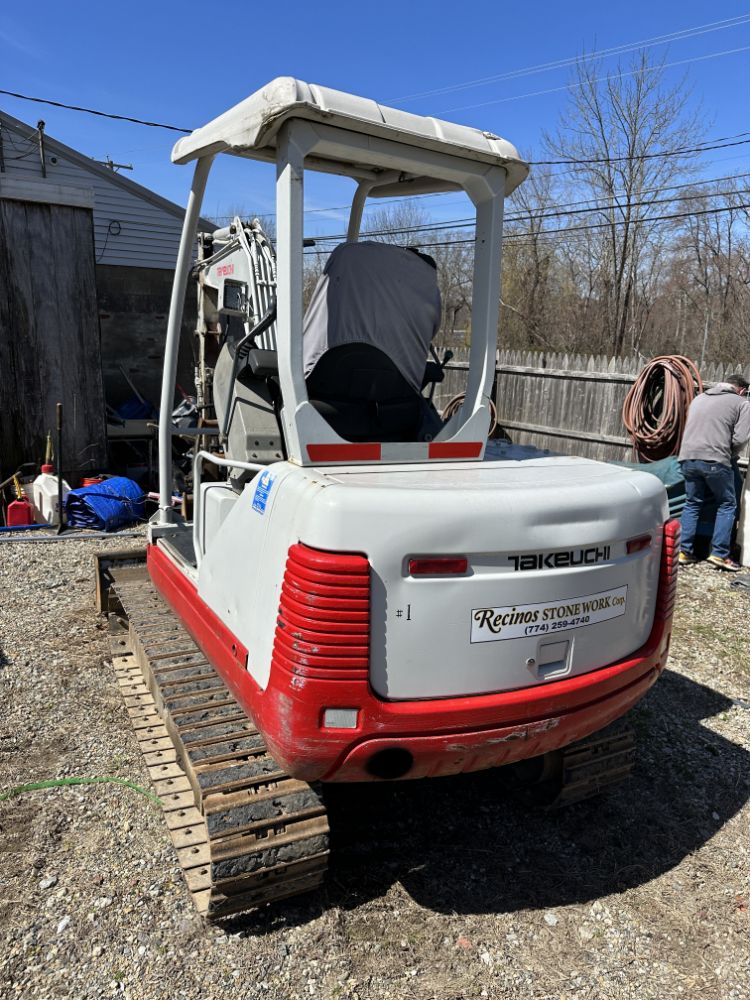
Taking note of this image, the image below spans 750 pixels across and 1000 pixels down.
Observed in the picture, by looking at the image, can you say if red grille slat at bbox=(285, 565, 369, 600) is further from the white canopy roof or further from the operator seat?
the white canopy roof

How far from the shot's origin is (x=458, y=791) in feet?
12.8

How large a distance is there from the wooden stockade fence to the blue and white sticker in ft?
27.2

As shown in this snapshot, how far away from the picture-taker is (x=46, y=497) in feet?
30.6

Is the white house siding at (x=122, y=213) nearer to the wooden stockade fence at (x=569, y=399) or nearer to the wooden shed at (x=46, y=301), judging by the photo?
the wooden shed at (x=46, y=301)

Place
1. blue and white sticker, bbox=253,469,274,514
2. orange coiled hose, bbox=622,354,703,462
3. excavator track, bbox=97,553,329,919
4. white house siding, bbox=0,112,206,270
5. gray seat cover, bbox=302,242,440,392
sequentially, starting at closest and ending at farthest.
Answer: excavator track, bbox=97,553,329,919 → blue and white sticker, bbox=253,469,274,514 → gray seat cover, bbox=302,242,440,392 → orange coiled hose, bbox=622,354,703,462 → white house siding, bbox=0,112,206,270

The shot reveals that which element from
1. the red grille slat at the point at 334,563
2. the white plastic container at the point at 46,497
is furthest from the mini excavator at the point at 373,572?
the white plastic container at the point at 46,497

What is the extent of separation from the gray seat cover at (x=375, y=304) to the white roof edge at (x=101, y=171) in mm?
8474

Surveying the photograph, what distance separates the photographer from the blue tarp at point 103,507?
9.16m

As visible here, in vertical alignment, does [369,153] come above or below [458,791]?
above

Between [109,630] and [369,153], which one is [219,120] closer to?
[369,153]

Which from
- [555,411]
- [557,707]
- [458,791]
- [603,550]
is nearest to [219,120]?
[603,550]

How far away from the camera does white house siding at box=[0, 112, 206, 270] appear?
1140 cm

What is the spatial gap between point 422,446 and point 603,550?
0.90m

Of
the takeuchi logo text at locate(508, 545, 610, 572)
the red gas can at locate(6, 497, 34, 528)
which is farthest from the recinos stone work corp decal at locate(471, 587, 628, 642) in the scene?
the red gas can at locate(6, 497, 34, 528)
